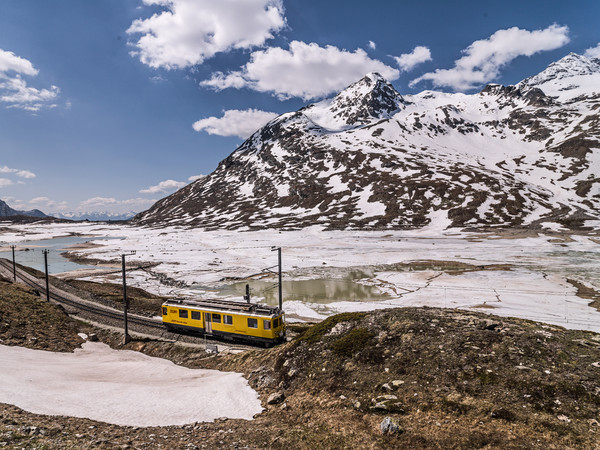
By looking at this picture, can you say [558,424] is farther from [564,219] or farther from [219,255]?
[564,219]

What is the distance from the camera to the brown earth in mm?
9836

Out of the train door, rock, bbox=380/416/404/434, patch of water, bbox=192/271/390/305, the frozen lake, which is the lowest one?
patch of water, bbox=192/271/390/305

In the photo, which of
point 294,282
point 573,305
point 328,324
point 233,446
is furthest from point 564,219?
point 233,446

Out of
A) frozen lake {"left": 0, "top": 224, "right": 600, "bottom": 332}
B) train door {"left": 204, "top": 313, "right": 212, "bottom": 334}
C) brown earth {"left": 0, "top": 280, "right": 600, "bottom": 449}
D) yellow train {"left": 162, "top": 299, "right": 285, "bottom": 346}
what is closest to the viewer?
brown earth {"left": 0, "top": 280, "right": 600, "bottom": 449}

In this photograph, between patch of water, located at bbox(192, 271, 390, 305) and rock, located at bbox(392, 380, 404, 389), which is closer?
rock, located at bbox(392, 380, 404, 389)

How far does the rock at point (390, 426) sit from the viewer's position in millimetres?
10430

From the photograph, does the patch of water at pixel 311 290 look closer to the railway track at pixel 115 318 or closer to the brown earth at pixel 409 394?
the railway track at pixel 115 318

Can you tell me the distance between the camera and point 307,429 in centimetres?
1152

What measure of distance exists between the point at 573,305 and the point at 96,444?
5099 cm

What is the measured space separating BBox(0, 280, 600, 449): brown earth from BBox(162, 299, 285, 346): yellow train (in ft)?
28.6

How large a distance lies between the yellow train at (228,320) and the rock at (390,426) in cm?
1713

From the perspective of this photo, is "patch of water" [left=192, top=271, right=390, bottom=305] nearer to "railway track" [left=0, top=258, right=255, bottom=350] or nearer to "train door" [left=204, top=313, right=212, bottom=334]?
"railway track" [left=0, top=258, right=255, bottom=350]

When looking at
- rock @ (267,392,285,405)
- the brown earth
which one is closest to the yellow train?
A: the brown earth

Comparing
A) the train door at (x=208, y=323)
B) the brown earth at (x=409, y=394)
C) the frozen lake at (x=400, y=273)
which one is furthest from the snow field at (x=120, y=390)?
the frozen lake at (x=400, y=273)
